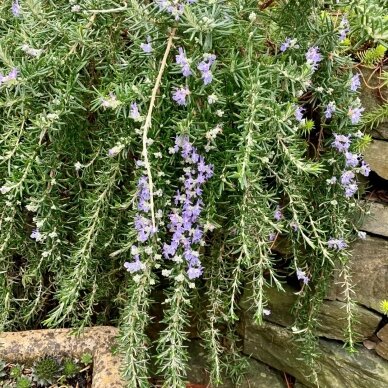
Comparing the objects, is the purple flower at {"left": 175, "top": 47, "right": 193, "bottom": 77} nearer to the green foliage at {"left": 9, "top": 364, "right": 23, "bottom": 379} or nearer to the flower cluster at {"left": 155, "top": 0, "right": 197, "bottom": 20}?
the flower cluster at {"left": 155, "top": 0, "right": 197, "bottom": 20}

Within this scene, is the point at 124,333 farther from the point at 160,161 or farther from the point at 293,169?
the point at 293,169

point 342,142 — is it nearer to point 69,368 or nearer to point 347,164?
point 347,164

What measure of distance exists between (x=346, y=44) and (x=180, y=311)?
3.16 feet

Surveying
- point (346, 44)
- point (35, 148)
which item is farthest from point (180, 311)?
point (346, 44)

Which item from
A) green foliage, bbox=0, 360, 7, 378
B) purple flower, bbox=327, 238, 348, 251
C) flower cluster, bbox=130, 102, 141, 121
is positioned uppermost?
flower cluster, bbox=130, 102, 141, 121

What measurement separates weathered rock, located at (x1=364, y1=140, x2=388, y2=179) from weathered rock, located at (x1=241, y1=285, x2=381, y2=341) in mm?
462

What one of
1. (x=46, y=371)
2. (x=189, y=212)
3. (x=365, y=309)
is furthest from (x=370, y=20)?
(x=46, y=371)

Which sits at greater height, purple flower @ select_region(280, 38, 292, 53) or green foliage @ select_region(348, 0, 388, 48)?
green foliage @ select_region(348, 0, 388, 48)

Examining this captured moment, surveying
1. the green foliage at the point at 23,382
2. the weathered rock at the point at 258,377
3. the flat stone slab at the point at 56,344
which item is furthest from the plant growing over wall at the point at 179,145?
the weathered rock at the point at 258,377

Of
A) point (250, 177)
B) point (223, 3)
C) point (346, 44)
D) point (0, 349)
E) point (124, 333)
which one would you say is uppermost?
point (223, 3)

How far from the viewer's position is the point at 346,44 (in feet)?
5.05

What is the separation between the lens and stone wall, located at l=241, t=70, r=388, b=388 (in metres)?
1.66

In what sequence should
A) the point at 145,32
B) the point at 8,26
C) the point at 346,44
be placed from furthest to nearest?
1. the point at 8,26
2. the point at 346,44
3. the point at 145,32

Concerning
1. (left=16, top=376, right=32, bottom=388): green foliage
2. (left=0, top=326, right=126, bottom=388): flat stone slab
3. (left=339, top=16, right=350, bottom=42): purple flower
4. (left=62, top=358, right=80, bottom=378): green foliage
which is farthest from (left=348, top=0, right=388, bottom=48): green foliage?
(left=16, top=376, right=32, bottom=388): green foliage
